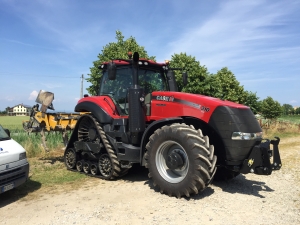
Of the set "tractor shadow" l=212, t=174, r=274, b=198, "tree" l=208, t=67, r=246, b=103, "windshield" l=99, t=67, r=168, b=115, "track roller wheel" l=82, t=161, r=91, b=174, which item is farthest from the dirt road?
"tree" l=208, t=67, r=246, b=103

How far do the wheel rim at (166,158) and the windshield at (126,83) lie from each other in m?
1.44

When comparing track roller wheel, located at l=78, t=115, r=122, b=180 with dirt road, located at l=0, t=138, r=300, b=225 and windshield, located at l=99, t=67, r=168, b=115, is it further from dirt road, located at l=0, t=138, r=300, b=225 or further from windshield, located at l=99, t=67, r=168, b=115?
windshield, located at l=99, t=67, r=168, b=115

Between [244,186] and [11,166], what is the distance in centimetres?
452

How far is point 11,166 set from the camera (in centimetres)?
505

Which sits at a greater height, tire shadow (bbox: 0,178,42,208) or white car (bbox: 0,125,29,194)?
white car (bbox: 0,125,29,194)

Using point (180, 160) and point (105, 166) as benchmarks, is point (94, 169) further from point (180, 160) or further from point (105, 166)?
point (180, 160)

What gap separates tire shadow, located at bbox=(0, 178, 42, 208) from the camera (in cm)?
516

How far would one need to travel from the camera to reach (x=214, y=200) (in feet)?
15.6

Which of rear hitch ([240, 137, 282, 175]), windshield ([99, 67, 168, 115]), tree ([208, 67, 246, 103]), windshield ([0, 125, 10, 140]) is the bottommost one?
rear hitch ([240, 137, 282, 175])

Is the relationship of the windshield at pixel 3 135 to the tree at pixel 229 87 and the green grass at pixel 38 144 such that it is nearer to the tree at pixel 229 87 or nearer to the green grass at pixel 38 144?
the green grass at pixel 38 144

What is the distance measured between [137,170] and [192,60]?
40.7ft

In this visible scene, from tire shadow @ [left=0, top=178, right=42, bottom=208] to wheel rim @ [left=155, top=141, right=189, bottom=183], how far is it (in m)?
2.73

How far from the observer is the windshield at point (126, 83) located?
622 centimetres

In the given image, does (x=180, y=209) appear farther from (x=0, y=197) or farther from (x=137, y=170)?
(x=0, y=197)
